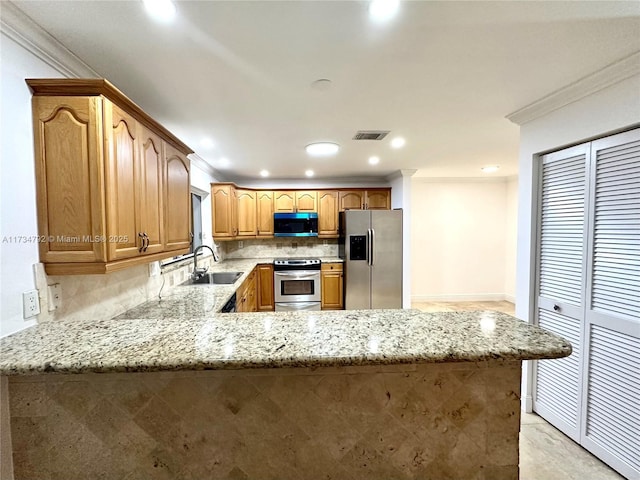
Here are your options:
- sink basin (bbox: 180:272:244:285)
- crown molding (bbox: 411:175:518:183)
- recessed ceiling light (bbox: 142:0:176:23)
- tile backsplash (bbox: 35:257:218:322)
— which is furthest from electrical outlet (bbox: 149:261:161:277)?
crown molding (bbox: 411:175:518:183)

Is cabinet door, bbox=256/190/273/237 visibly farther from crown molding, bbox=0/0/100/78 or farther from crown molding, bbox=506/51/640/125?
crown molding, bbox=506/51/640/125

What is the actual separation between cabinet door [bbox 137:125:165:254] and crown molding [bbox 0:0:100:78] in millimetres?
405

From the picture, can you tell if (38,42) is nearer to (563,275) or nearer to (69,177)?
(69,177)

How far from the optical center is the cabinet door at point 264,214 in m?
4.86

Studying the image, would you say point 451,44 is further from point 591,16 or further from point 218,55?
point 218,55

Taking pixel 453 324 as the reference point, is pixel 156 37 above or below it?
above

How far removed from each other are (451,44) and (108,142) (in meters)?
1.72

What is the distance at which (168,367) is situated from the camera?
0.75 meters

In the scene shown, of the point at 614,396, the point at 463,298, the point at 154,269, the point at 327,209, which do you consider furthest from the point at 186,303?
the point at 463,298

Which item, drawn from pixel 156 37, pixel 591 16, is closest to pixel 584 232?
pixel 591 16

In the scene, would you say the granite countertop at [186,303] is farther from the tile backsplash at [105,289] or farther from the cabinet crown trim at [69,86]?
the cabinet crown trim at [69,86]

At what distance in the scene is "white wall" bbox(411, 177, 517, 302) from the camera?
17.8 ft

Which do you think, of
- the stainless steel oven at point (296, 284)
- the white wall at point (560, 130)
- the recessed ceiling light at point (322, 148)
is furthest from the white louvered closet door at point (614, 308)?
the stainless steel oven at point (296, 284)

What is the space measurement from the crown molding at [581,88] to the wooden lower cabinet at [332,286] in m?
3.14
